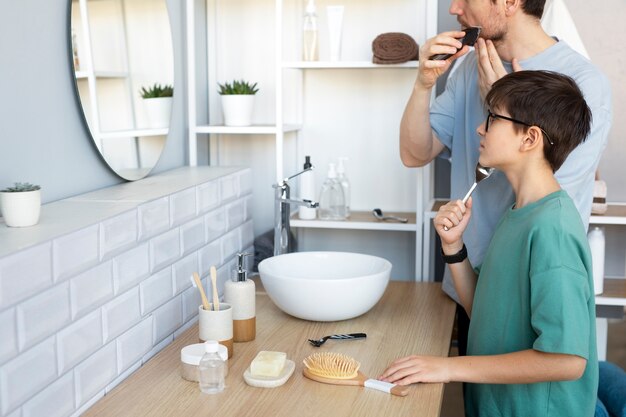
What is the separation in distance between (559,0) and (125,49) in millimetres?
1433

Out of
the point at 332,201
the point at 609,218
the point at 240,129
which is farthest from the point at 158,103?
the point at 609,218

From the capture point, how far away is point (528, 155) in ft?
5.63

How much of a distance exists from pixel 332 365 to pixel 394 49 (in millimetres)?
1251

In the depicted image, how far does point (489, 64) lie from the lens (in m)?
1.98

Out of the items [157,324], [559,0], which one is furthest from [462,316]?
[559,0]

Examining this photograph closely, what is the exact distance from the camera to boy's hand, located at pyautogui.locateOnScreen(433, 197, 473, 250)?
192 centimetres

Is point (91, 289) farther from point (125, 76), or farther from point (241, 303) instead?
point (125, 76)

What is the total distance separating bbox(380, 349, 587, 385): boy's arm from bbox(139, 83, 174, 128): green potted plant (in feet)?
3.50

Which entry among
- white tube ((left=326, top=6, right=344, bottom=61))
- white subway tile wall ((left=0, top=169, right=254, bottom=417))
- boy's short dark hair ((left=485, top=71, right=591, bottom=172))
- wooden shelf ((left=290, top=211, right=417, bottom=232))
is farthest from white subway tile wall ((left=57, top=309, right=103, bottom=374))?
white tube ((left=326, top=6, right=344, bottom=61))

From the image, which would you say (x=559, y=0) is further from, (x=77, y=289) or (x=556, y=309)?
(x=77, y=289)

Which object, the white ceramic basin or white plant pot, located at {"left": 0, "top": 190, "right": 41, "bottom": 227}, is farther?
the white ceramic basin

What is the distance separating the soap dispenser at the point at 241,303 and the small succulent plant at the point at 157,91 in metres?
0.63

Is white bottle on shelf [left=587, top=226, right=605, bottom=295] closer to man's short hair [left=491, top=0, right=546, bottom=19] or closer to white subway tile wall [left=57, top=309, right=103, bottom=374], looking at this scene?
man's short hair [left=491, top=0, right=546, bottom=19]

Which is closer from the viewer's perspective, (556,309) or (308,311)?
(556,309)
